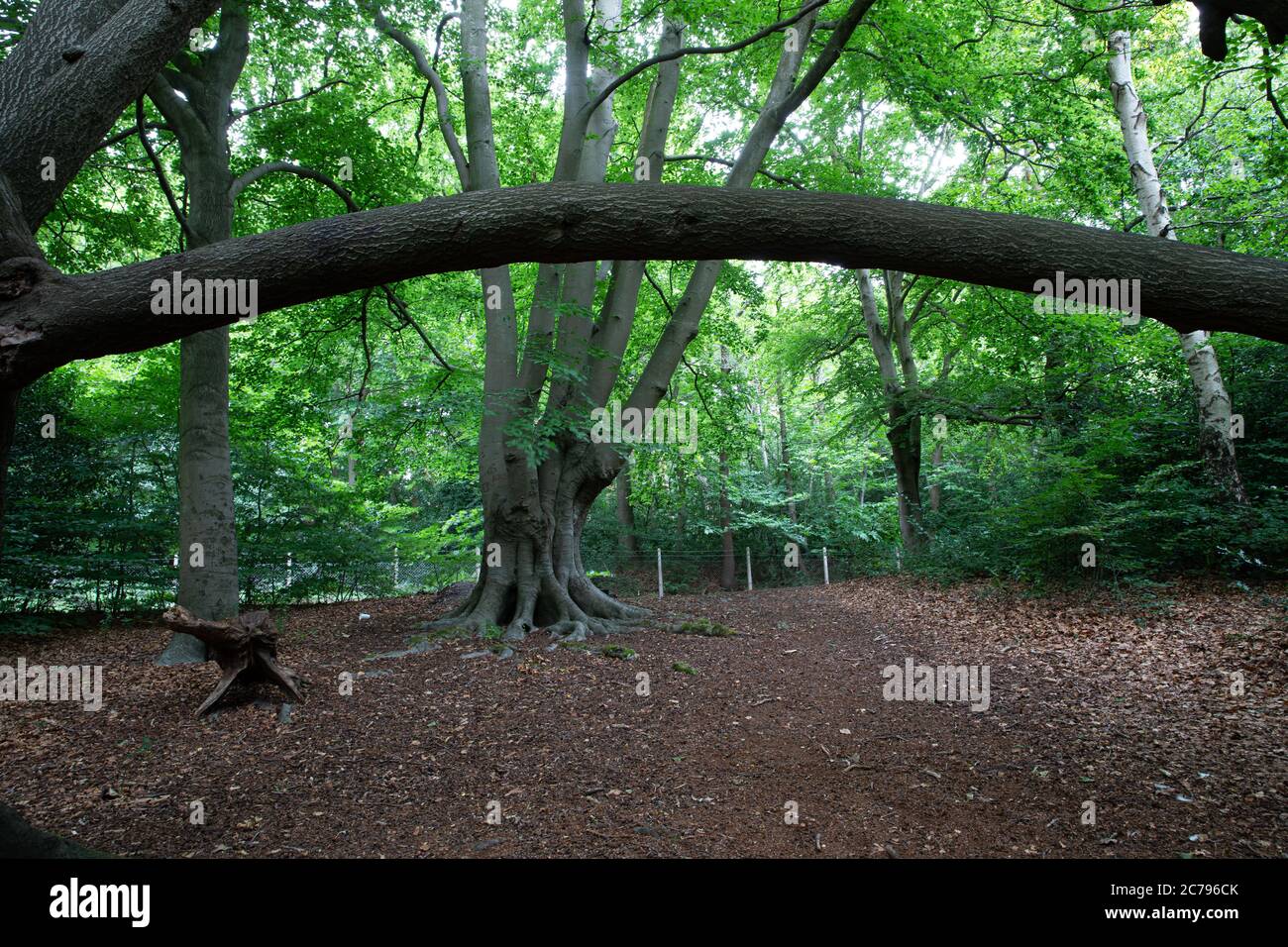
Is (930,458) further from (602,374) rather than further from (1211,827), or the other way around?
(1211,827)

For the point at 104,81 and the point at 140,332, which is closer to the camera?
the point at 140,332

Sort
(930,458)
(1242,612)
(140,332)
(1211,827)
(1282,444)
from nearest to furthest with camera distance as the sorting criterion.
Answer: (140,332) < (1211,827) < (1242,612) < (1282,444) < (930,458)

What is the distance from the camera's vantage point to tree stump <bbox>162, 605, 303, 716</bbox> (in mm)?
4977

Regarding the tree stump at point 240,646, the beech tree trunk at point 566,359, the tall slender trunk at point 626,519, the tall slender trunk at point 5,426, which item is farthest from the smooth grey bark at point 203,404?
the tall slender trunk at point 626,519

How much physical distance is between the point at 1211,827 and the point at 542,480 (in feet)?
22.1

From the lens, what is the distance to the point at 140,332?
2543 millimetres

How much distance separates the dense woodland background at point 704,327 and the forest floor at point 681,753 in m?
2.13

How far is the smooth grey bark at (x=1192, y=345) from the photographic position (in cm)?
843

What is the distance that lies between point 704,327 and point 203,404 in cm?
752

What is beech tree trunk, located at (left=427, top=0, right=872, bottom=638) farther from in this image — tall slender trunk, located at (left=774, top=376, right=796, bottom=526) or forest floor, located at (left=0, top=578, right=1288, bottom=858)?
tall slender trunk, located at (left=774, top=376, right=796, bottom=526)

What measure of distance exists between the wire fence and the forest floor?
187 cm

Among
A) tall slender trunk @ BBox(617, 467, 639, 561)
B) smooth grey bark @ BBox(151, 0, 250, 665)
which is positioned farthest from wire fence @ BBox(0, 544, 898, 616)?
smooth grey bark @ BBox(151, 0, 250, 665)

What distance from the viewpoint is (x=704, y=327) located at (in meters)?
11.8

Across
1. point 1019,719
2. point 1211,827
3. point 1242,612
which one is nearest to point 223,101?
point 1019,719
